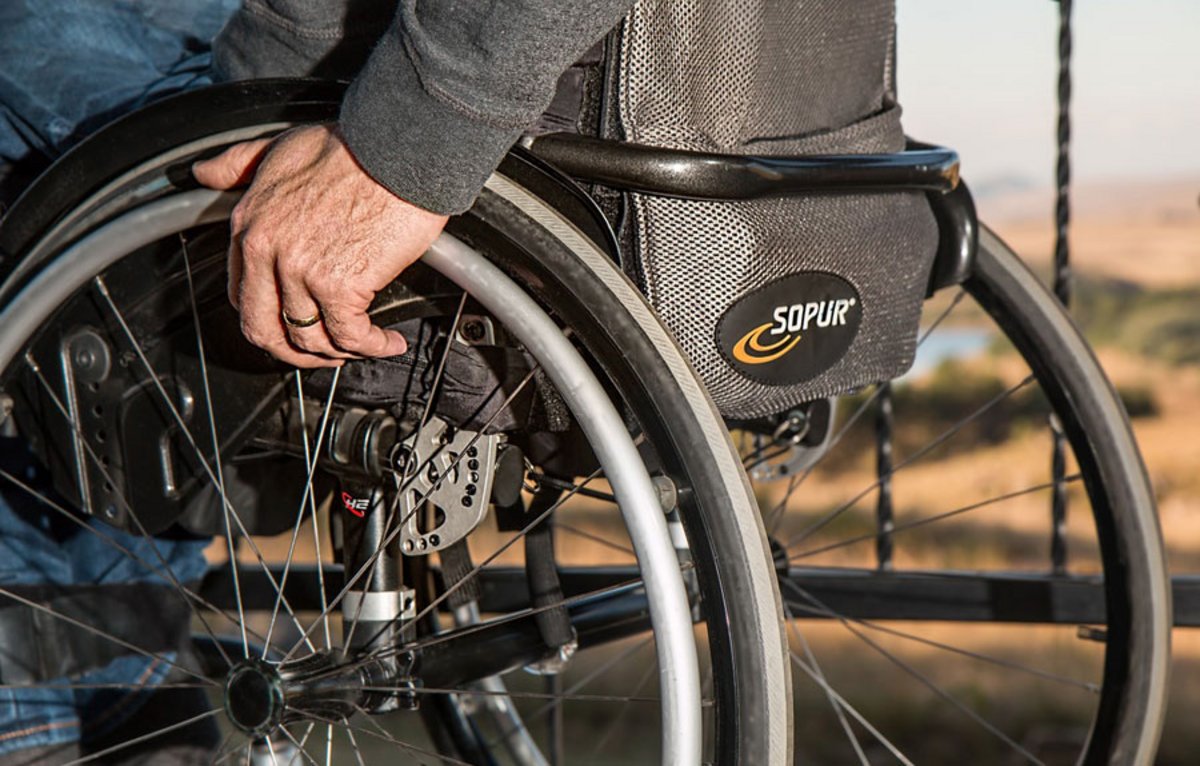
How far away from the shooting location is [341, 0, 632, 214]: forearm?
77 cm

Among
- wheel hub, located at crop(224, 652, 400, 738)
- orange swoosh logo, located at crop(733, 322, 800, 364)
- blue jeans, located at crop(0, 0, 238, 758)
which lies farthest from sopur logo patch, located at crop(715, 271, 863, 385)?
blue jeans, located at crop(0, 0, 238, 758)

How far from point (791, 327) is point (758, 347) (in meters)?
A: 0.03

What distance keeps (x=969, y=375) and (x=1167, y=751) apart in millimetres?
1614

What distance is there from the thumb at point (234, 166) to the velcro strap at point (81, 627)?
17.9 inches

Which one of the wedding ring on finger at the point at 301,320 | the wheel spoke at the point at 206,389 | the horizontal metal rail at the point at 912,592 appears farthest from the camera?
the horizontal metal rail at the point at 912,592

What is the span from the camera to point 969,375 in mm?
3672

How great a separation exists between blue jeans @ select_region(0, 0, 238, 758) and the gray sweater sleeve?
40 cm

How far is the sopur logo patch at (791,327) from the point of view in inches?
35.4

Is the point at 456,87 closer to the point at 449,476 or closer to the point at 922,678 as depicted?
the point at 449,476

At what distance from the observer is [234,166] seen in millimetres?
902

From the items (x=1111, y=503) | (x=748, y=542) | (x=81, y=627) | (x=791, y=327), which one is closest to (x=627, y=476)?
(x=748, y=542)

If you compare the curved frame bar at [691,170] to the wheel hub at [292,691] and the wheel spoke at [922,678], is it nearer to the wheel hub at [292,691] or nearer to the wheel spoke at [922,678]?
the wheel hub at [292,691]

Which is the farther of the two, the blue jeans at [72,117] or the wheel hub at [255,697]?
the blue jeans at [72,117]

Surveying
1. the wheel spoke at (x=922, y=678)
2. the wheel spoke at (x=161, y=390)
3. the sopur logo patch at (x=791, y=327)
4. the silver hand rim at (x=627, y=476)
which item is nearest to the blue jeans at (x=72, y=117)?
the wheel spoke at (x=161, y=390)
